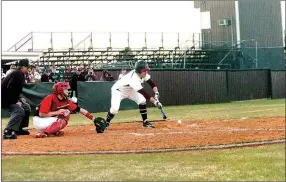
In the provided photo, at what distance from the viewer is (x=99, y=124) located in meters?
13.0

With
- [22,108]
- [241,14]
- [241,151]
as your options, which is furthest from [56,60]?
[241,151]

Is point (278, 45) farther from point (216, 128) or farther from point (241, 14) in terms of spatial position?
point (216, 128)

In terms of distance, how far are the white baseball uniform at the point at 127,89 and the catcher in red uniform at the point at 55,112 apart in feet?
5.69

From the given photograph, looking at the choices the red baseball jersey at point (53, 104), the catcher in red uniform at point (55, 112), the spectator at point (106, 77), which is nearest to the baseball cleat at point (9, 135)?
the catcher in red uniform at point (55, 112)

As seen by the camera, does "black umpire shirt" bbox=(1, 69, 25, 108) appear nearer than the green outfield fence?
Yes

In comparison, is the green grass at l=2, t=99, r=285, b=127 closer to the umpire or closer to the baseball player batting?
the baseball player batting

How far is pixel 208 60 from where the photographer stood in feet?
138

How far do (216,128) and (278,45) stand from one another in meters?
32.8

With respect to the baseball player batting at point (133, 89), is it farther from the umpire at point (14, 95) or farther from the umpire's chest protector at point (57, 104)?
the umpire at point (14, 95)

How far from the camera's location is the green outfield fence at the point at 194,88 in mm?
25891

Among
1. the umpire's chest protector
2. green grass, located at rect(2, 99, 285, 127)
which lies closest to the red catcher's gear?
the umpire's chest protector

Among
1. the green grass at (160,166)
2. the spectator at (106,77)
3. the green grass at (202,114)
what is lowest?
the green grass at (202,114)

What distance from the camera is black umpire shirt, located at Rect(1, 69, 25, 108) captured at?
12.0 m

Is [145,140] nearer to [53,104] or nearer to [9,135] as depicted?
[53,104]
